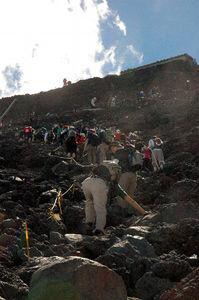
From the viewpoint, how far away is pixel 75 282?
8.38ft

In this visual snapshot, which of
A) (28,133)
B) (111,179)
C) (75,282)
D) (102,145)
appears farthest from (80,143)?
(75,282)

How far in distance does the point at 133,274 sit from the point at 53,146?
15769 mm

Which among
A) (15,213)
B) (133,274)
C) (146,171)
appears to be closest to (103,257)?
(133,274)

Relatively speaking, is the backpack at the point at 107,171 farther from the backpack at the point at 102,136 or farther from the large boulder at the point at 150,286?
the backpack at the point at 102,136

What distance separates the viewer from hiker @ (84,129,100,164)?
39.4 feet

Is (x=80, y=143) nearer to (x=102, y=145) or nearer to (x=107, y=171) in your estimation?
(x=102, y=145)

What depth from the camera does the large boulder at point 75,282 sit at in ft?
8.26

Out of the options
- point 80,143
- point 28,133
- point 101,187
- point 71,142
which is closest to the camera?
point 101,187

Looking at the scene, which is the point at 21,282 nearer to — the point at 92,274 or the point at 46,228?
the point at 92,274

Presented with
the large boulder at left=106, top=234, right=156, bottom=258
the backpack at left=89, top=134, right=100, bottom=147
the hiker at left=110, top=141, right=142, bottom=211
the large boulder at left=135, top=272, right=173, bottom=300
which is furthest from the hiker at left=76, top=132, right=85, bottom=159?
the large boulder at left=135, top=272, right=173, bottom=300

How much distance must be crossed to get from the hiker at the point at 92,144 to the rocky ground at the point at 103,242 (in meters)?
0.57

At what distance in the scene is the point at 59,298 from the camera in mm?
2482

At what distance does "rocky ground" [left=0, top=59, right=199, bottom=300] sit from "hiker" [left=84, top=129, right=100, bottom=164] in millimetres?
571

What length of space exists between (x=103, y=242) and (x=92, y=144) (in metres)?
7.73
